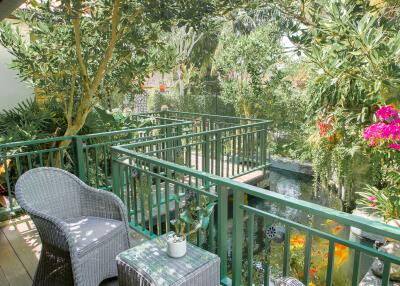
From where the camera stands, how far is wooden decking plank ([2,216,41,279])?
2.89 meters

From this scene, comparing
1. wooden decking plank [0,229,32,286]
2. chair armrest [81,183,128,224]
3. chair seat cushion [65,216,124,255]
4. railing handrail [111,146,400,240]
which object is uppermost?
railing handrail [111,146,400,240]

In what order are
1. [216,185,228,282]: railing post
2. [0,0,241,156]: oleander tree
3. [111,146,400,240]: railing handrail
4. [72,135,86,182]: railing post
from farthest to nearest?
[0,0,241,156]: oleander tree
[72,135,86,182]: railing post
[216,185,228,282]: railing post
[111,146,400,240]: railing handrail

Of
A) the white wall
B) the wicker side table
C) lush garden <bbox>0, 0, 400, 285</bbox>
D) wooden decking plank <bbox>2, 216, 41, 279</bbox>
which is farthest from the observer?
the white wall

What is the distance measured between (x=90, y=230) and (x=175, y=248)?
0.75 metres

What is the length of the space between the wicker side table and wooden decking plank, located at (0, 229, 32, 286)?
3.67ft

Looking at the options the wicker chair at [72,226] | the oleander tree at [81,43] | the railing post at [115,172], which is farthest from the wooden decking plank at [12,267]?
the oleander tree at [81,43]

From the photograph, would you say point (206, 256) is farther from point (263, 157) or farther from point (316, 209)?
point (263, 157)

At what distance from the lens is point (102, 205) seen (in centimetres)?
261

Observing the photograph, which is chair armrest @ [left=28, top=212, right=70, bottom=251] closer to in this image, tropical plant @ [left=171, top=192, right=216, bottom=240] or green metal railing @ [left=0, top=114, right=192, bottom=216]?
tropical plant @ [left=171, top=192, right=216, bottom=240]

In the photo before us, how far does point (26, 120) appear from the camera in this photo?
16.4 ft

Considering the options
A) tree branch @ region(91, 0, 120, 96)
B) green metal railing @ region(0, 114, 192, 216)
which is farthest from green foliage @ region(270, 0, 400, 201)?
green metal railing @ region(0, 114, 192, 216)

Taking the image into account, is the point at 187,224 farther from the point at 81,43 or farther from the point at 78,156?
the point at 81,43

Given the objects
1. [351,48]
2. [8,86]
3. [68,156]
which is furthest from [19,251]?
[8,86]

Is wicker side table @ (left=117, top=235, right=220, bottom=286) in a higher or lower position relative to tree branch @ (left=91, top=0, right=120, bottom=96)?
lower
